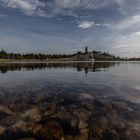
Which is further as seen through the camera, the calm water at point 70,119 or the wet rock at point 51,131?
the calm water at point 70,119

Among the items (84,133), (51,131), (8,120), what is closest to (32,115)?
(8,120)

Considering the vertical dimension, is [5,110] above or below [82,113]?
above

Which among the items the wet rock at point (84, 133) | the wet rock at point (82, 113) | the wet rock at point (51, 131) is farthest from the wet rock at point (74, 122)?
the wet rock at point (51, 131)

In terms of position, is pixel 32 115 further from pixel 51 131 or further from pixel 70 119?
pixel 51 131

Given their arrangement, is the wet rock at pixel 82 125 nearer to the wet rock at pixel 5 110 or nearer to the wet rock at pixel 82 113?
the wet rock at pixel 82 113

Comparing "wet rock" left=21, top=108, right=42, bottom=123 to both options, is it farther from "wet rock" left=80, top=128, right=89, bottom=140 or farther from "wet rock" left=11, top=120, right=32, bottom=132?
"wet rock" left=80, top=128, right=89, bottom=140

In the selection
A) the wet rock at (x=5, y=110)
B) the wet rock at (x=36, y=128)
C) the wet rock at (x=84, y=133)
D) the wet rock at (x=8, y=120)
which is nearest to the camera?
the wet rock at (x=84, y=133)

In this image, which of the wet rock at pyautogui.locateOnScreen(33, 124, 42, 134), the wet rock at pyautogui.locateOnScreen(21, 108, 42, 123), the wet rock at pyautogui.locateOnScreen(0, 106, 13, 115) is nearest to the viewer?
the wet rock at pyautogui.locateOnScreen(33, 124, 42, 134)

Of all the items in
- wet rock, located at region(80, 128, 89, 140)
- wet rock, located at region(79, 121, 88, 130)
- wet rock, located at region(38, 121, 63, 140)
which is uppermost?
wet rock, located at region(38, 121, 63, 140)

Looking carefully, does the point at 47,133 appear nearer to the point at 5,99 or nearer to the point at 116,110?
the point at 116,110

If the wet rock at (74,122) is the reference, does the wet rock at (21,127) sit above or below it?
above

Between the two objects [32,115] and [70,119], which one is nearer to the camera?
[70,119]

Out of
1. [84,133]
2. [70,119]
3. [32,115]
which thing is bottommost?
[84,133]

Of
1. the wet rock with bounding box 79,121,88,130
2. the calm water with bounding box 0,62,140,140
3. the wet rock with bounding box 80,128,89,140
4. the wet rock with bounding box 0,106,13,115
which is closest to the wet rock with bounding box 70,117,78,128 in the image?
the calm water with bounding box 0,62,140,140
